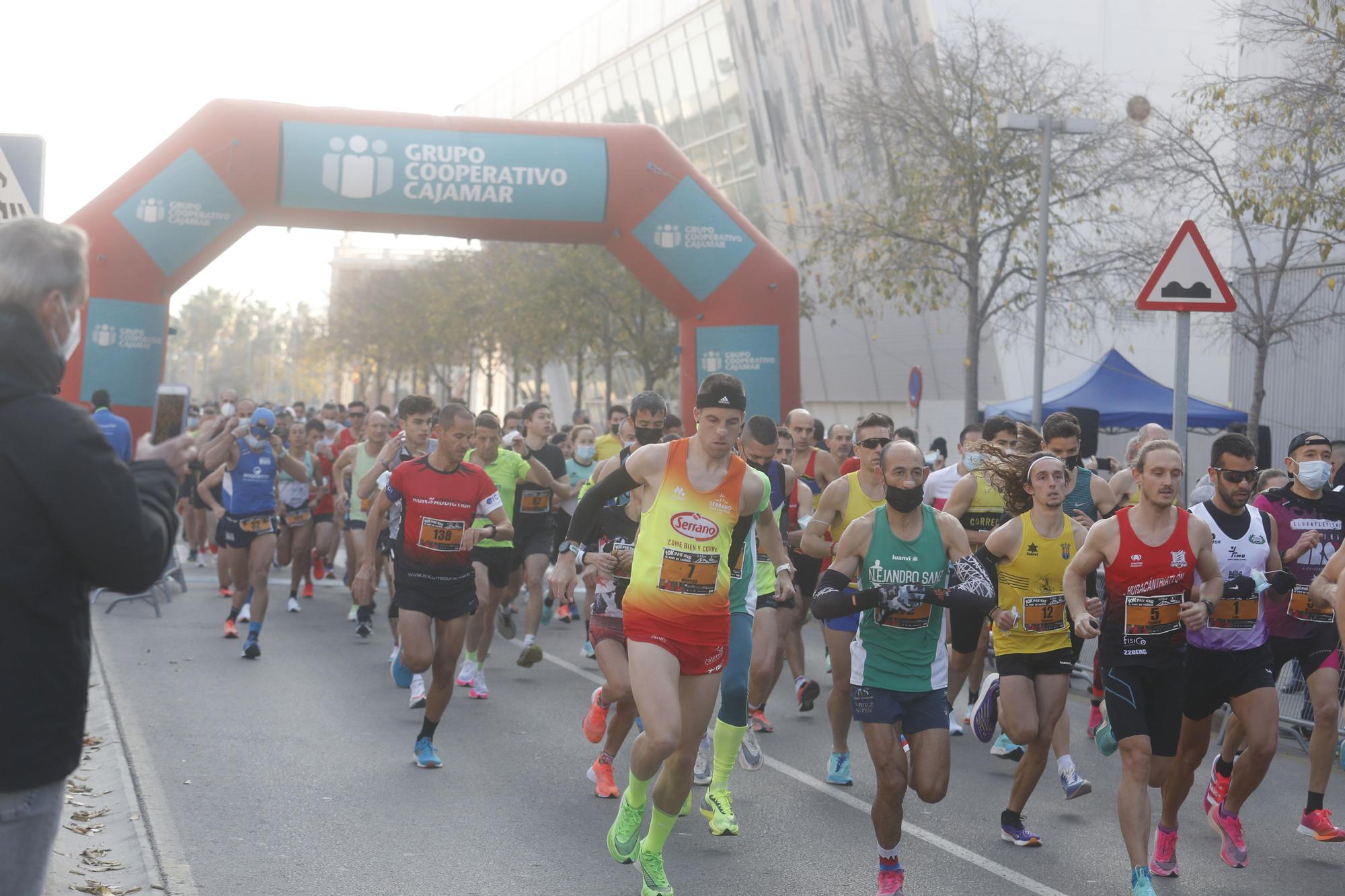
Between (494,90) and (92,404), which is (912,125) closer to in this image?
(92,404)

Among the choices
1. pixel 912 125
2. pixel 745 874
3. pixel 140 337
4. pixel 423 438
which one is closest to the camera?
pixel 745 874

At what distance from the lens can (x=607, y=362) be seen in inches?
1507

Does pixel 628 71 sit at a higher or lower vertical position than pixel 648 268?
higher

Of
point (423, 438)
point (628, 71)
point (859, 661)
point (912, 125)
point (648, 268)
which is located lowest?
point (859, 661)

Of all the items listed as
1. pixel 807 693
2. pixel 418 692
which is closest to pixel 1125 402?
pixel 807 693

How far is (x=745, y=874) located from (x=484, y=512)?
322cm

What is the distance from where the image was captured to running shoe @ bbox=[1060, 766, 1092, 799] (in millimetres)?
7156

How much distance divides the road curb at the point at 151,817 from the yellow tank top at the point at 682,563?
A: 209 cm

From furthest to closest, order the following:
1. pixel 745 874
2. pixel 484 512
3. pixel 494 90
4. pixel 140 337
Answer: pixel 494 90 → pixel 140 337 → pixel 484 512 → pixel 745 874

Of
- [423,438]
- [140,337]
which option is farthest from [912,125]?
[423,438]

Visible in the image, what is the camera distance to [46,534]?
2.89m

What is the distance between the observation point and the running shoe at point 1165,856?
640 centimetres

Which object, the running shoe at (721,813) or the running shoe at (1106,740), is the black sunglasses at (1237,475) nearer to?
the running shoe at (1106,740)

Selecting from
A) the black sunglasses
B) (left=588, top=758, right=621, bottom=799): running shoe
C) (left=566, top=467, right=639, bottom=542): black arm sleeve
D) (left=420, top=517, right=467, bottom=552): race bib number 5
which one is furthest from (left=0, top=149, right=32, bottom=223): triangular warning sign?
the black sunglasses
